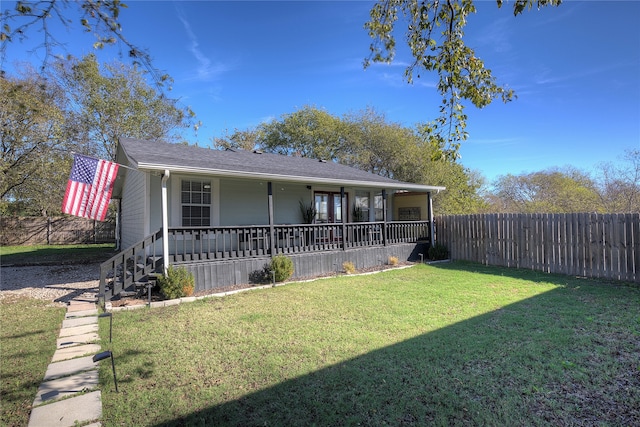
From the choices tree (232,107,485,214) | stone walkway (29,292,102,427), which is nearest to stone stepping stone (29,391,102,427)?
stone walkway (29,292,102,427)

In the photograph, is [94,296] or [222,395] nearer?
[222,395]

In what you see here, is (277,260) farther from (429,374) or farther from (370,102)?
(370,102)

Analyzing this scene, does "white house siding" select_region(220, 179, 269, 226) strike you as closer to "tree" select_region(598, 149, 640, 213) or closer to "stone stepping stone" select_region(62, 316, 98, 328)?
"stone stepping stone" select_region(62, 316, 98, 328)

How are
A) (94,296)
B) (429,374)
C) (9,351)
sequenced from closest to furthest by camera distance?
(429,374) < (9,351) < (94,296)

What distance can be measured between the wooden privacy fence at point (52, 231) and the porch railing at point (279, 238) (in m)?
17.1

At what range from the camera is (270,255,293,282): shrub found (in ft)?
26.7

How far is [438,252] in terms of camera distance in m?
11.9

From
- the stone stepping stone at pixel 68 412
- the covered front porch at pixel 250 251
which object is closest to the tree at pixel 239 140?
the covered front porch at pixel 250 251

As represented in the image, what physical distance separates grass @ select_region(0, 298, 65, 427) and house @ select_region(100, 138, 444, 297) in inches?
43.7

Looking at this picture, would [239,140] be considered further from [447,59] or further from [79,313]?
[447,59]

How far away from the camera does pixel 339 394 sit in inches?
112

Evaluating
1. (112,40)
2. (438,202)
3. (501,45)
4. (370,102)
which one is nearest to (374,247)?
(501,45)

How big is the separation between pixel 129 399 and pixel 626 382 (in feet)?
15.3

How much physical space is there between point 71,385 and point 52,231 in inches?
878
